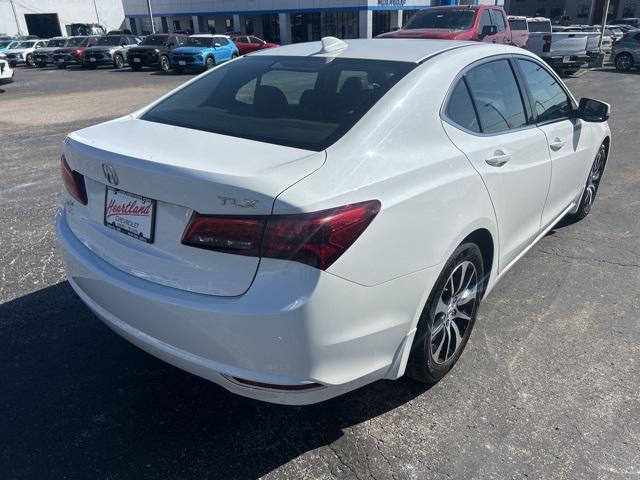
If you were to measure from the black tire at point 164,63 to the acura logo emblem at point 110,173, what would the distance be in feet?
83.9

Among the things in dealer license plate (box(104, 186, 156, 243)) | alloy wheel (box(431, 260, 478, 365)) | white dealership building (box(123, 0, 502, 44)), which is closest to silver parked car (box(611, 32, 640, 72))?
white dealership building (box(123, 0, 502, 44))

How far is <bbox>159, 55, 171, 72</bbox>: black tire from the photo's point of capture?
83.9 feet

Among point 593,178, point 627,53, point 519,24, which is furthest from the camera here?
point 627,53

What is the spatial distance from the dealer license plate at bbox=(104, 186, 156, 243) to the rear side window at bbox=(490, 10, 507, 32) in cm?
1443

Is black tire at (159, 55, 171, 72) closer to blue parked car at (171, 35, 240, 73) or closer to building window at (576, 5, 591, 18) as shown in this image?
blue parked car at (171, 35, 240, 73)

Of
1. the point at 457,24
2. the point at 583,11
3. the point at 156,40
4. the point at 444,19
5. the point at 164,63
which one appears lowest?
the point at 583,11

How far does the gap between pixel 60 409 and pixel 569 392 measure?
2694 mm

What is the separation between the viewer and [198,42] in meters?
24.3

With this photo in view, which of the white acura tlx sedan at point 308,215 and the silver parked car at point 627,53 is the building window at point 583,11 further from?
the white acura tlx sedan at point 308,215

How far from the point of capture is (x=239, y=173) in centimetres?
204

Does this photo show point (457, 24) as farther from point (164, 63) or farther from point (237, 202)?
point (164, 63)

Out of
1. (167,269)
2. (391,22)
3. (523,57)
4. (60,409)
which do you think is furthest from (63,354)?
(391,22)

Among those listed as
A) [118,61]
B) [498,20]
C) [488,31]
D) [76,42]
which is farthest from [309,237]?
[76,42]

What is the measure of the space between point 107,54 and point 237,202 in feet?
96.0
